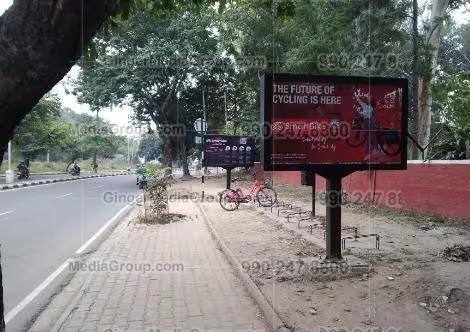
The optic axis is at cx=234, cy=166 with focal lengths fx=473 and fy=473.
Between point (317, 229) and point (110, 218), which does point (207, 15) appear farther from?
point (317, 229)

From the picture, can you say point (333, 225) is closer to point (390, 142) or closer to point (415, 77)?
point (390, 142)

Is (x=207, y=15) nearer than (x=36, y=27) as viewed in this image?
No

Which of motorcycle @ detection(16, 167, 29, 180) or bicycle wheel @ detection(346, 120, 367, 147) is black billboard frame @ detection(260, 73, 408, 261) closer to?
bicycle wheel @ detection(346, 120, 367, 147)

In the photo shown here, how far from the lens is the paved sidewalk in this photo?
532cm

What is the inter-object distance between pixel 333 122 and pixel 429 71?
10841 mm

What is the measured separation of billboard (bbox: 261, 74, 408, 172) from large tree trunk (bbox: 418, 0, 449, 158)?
32.7ft

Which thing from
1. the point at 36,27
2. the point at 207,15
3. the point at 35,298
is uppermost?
the point at 207,15

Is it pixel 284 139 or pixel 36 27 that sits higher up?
pixel 36 27

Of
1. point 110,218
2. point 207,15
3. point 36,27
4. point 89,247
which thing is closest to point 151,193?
point 110,218

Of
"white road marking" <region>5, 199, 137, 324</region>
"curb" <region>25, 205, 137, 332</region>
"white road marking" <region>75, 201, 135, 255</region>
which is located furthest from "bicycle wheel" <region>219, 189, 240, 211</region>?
"curb" <region>25, 205, 137, 332</region>

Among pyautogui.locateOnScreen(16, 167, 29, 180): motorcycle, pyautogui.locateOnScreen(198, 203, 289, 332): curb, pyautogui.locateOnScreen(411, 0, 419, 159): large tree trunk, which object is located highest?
pyautogui.locateOnScreen(411, 0, 419, 159): large tree trunk

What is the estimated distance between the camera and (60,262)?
8.55 meters

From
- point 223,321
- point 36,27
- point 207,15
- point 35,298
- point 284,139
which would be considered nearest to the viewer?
point 36,27

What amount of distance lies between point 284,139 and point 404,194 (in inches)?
352
